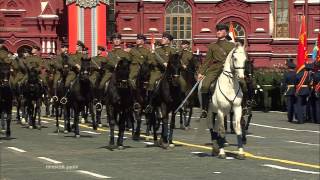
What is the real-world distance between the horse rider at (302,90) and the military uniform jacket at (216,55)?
1328 centimetres

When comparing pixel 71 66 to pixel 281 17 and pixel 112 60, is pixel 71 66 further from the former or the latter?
pixel 281 17

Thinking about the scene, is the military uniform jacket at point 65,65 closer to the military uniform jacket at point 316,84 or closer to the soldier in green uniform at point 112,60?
the soldier in green uniform at point 112,60

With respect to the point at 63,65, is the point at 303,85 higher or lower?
lower

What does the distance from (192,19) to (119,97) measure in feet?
125

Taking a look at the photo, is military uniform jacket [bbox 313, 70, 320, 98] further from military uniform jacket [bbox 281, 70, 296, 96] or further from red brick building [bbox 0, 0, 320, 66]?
red brick building [bbox 0, 0, 320, 66]

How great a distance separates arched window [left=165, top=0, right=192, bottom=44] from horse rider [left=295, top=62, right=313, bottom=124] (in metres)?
26.9

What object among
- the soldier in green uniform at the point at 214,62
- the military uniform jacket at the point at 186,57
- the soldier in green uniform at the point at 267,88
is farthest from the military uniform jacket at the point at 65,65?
the soldier in green uniform at the point at 267,88

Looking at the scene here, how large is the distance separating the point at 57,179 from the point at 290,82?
1828 centimetres

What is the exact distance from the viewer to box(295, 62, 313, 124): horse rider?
31547mm

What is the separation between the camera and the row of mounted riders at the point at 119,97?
20438 millimetres

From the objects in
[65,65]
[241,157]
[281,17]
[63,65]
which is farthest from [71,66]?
[281,17]

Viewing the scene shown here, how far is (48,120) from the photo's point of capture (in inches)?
1272

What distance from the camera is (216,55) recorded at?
61.2ft

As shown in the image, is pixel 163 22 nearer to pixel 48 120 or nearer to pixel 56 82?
pixel 48 120
